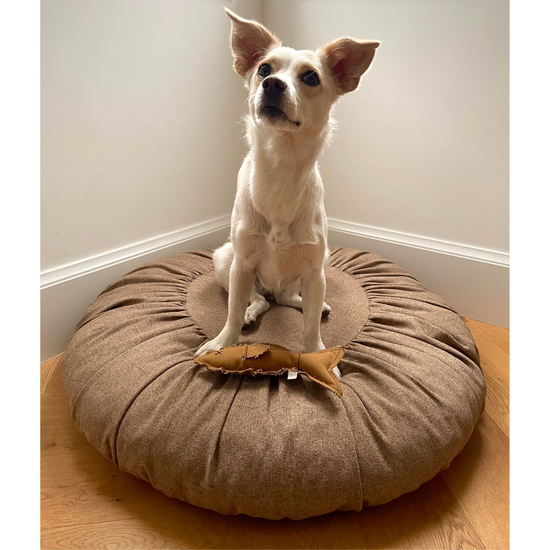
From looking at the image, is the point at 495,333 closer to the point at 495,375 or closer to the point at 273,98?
the point at 495,375

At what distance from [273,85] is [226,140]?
67.6 inches

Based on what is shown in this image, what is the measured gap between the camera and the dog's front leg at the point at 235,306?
172 cm

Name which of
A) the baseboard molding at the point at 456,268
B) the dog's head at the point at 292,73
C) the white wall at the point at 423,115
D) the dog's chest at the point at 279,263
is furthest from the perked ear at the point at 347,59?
the baseboard molding at the point at 456,268

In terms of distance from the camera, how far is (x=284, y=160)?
1.55m

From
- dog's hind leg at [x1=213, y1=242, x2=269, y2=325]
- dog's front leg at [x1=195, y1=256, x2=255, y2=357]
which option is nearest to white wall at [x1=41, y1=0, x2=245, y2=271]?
dog's hind leg at [x1=213, y1=242, x2=269, y2=325]

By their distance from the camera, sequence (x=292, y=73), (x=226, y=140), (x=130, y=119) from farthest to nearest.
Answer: (x=226, y=140) → (x=130, y=119) → (x=292, y=73)

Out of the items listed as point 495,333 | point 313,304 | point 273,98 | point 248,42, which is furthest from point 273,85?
point 495,333

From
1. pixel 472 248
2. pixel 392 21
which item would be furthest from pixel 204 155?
pixel 472 248

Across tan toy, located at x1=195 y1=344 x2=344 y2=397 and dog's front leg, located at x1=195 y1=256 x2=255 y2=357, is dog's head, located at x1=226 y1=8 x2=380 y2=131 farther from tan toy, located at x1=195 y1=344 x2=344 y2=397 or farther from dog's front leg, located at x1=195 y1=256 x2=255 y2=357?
tan toy, located at x1=195 y1=344 x2=344 y2=397

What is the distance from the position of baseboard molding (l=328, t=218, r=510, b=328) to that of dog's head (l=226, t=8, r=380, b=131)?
1406 millimetres

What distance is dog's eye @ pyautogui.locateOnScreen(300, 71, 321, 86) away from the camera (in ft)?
4.75

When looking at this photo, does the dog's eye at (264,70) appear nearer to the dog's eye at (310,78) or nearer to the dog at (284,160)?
the dog at (284,160)

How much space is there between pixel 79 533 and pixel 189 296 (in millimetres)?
1084

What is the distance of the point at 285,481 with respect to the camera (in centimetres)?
124
